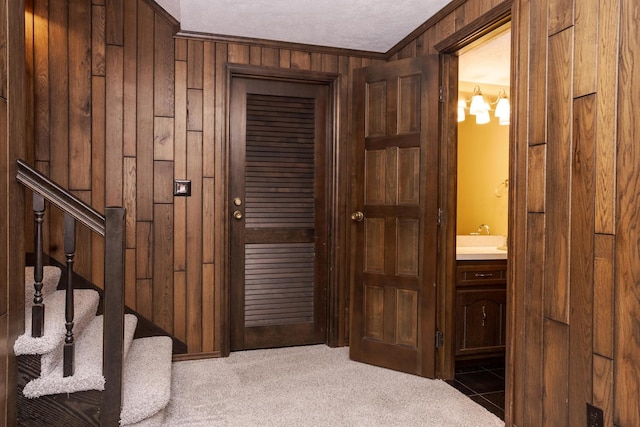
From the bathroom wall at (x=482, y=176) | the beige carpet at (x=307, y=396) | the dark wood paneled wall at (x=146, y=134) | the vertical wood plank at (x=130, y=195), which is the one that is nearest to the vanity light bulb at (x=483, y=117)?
the bathroom wall at (x=482, y=176)

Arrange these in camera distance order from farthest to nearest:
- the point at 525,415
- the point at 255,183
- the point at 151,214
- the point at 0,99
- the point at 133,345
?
the point at 255,183, the point at 151,214, the point at 133,345, the point at 525,415, the point at 0,99

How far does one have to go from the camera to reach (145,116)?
2988mm

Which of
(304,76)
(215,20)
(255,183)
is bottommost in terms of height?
(255,183)

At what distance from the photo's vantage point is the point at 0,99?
5.70 ft

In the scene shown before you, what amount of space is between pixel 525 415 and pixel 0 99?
264 centimetres

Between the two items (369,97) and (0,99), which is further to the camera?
(369,97)

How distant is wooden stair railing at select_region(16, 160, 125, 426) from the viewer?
72.7 inches

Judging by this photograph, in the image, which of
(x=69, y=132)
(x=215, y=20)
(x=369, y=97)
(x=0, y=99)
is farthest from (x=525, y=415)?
(x=69, y=132)

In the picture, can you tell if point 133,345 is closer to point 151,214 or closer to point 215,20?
point 151,214

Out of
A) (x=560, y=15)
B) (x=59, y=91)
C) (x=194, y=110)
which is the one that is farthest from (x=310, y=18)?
(x=59, y=91)

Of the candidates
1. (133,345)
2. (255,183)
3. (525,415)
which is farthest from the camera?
(255,183)

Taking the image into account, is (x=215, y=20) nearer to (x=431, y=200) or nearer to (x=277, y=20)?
(x=277, y=20)

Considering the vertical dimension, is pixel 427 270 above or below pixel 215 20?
below

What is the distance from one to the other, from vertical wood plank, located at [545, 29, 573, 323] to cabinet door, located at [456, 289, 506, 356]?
1.07 m
